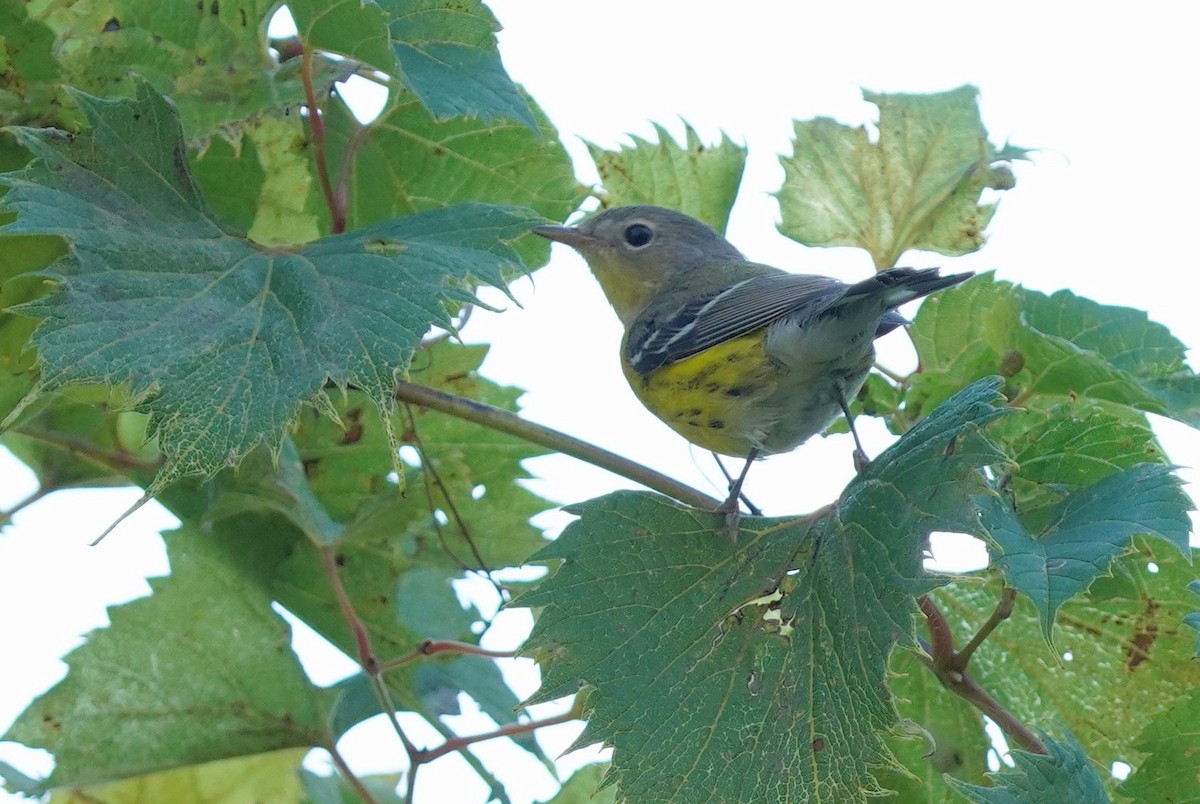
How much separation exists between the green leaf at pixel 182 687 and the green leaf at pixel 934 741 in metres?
0.77

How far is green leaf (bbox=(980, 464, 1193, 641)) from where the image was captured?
4.39ft

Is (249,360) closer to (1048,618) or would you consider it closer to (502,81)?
(502,81)

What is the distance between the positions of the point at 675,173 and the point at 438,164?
0.40m

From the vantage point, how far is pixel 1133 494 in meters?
1.45

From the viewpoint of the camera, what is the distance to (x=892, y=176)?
210 cm

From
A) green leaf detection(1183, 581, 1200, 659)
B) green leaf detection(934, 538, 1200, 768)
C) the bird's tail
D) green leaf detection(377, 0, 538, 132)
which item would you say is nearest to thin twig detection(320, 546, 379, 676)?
green leaf detection(377, 0, 538, 132)

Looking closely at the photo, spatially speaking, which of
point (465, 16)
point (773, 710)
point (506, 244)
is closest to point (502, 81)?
point (465, 16)

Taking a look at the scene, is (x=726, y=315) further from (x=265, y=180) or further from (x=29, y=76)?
(x=29, y=76)

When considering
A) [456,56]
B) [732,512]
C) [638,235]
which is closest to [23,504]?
[456,56]

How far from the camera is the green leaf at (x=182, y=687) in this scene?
1.69 m

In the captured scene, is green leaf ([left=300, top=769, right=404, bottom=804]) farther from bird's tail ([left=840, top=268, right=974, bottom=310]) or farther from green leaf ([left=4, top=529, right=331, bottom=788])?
bird's tail ([left=840, top=268, right=974, bottom=310])

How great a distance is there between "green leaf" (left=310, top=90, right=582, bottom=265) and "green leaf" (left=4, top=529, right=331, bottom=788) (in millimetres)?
509

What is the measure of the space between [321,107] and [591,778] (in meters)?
0.99

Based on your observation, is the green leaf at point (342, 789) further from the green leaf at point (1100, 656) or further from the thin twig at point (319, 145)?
the green leaf at point (1100, 656)
